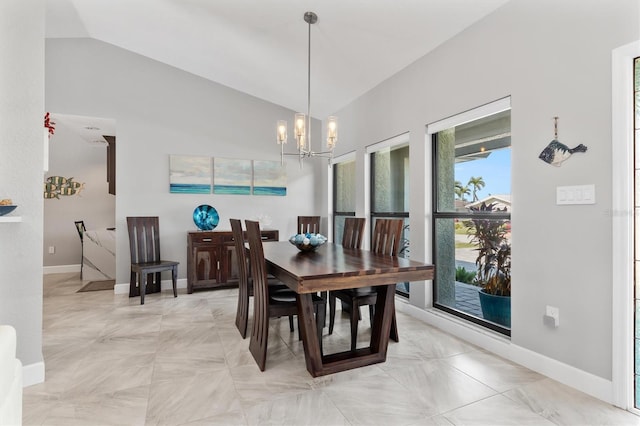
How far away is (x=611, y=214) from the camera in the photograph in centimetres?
196

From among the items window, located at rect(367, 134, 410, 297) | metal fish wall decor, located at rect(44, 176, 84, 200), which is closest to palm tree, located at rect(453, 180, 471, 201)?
window, located at rect(367, 134, 410, 297)

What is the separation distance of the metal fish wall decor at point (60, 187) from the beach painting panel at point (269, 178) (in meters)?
3.53

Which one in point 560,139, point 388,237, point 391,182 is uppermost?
point 560,139

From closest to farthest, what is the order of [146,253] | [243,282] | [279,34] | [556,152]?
[556,152], [243,282], [279,34], [146,253]

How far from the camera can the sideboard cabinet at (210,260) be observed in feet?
15.4

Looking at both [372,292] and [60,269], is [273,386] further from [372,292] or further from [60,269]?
[60,269]

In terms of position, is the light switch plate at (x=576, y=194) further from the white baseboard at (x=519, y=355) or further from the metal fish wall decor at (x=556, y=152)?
the white baseboard at (x=519, y=355)

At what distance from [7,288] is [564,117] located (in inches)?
152

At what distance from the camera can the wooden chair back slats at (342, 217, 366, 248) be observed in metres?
3.62

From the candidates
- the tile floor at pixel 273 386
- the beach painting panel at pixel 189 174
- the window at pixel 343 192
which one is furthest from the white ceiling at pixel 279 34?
the tile floor at pixel 273 386

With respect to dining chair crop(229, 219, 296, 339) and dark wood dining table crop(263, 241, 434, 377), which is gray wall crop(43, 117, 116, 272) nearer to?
dining chair crop(229, 219, 296, 339)

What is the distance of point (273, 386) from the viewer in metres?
2.16

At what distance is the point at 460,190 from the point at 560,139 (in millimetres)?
1083

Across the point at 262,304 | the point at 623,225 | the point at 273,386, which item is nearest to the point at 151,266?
the point at 262,304
